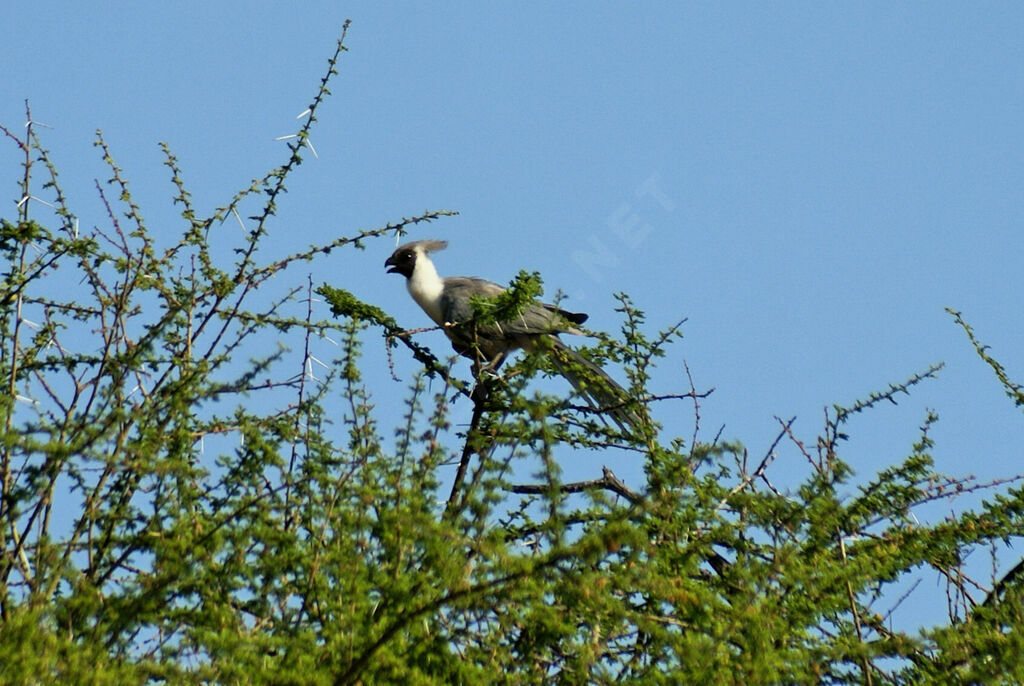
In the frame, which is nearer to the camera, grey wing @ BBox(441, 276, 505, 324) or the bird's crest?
grey wing @ BBox(441, 276, 505, 324)

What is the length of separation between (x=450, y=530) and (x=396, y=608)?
0.85 ft

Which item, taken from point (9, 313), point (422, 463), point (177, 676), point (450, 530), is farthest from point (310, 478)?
point (9, 313)

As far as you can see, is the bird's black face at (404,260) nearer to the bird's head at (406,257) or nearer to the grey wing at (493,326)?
the bird's head at (406,257)

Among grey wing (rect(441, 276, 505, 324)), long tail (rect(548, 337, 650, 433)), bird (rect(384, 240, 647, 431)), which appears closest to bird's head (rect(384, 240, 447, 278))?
bird (rect(384, 240, 647, 431))

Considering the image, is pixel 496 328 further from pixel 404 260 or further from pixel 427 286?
pixel 404 260

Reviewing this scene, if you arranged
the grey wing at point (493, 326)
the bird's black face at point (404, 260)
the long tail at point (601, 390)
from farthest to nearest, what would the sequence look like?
1. the bird's black face at point (404, 260)
2. the grey wing at point (493, 326)
3. the long tail at point (601, 390)

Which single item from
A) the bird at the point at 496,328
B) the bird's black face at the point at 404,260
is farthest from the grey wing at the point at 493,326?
the bird's black face at the point at 404,260

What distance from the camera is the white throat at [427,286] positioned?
9.31 metres

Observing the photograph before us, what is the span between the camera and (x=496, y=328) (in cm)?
791

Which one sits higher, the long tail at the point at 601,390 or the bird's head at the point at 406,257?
the bird's head at the point at 406,257

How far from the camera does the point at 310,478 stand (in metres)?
4.45

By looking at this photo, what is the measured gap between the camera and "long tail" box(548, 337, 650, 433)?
6289 millimetres

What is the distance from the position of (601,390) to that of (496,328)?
123cm

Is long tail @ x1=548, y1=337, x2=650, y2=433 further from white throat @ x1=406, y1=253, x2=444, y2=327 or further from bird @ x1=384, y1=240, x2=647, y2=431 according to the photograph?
white throat @ x1=406, y1=253, x2=444, y2=327
